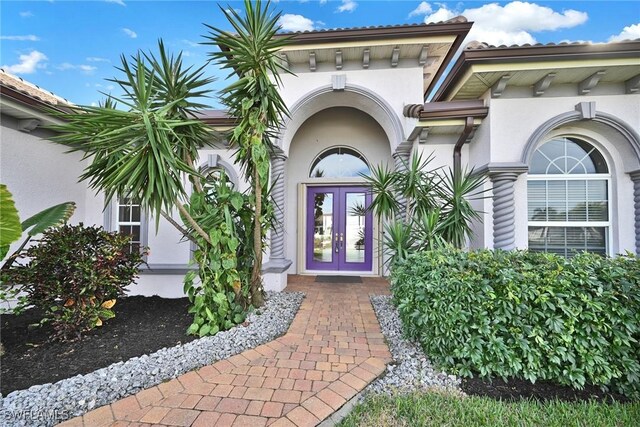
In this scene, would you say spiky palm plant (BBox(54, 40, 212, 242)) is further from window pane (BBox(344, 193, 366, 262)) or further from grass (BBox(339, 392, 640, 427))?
window pane (BBox(344, 193, 366, 262))

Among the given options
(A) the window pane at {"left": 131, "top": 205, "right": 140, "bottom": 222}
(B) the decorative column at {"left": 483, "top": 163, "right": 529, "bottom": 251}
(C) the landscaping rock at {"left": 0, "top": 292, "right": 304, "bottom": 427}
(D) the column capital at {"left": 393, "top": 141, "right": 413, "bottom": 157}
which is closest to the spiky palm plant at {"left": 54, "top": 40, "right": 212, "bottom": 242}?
(C) the landscaping rock at {"left": 0, "top": 292, "right": 304, "bottom": 427}

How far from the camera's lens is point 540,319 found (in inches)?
99.9

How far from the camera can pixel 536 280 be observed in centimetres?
257

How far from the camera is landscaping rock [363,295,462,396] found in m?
2.49

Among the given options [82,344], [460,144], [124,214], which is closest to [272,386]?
[82,344]

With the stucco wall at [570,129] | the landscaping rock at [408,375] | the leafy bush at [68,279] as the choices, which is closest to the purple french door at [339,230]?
the stucco wall at [570,129]

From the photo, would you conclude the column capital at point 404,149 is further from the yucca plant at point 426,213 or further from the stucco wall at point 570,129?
the stucco wall at point 570,129

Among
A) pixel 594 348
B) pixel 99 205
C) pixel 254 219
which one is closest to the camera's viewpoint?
pixel 594 348

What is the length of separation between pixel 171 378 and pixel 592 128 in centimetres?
780

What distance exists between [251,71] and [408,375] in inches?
164

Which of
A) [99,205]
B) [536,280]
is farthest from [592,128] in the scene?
[99,205]

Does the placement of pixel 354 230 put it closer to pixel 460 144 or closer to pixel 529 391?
pixel 460 144

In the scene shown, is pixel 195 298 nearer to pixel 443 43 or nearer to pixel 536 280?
pixel 536 280

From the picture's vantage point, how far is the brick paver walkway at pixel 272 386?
2.06 metres
